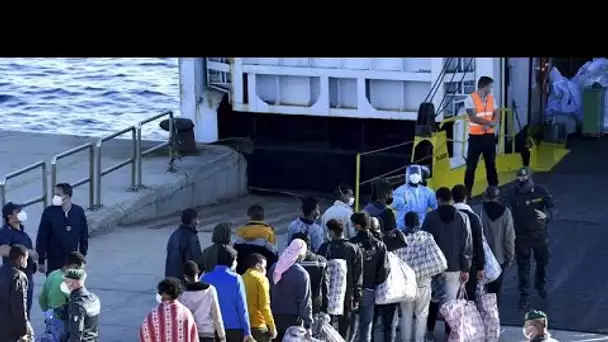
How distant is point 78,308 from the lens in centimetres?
809

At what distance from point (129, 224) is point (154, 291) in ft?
9.96

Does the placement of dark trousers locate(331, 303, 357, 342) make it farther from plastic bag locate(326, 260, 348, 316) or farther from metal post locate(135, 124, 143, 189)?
metal post locate(135, 124, 143, 189)

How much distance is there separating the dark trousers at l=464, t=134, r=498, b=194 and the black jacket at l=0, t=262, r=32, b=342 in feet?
21.2

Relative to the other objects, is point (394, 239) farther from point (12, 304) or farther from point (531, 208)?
point (12, 304)

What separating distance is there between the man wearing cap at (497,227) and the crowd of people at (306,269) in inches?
0.4

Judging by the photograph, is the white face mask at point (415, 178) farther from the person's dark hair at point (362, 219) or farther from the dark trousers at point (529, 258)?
the person's dark hair at point (362, 219)

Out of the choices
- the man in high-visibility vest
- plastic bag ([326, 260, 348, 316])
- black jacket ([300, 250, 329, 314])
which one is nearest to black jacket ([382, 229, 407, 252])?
plastic bag ([326, 260, 348, 316])

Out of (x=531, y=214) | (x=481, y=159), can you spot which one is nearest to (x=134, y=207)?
(x=481, y=159)

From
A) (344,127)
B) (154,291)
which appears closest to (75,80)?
(344,127)

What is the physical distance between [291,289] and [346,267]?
55 cm

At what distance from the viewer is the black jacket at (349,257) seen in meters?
8.82
